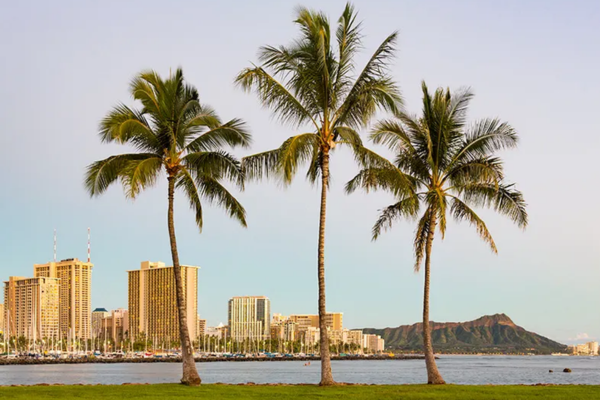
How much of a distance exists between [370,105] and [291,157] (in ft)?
11.0

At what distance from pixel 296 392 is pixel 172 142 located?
991 cm

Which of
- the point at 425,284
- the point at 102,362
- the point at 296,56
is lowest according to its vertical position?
the point at 102,362

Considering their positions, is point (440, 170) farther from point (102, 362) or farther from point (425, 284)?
point (102, 362)

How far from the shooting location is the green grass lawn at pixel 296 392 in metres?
21.1

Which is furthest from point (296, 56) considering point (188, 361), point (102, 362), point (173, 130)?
point (102, 362)

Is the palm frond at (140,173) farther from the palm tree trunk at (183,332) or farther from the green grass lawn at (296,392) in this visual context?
the green grass lawn at (296,392)

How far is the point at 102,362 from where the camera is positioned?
7156 inches

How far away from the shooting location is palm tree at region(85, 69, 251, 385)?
1022 inches

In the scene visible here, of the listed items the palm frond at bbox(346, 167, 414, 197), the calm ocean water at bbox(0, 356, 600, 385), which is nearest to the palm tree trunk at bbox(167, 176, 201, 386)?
the palm frond at bbox(346, 167, 414, 197)

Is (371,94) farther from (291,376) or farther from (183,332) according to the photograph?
(291,376)

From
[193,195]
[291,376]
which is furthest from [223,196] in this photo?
[291,376]

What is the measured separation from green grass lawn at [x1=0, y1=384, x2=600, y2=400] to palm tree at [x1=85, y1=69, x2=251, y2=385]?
8.95ft

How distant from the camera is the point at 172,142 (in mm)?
26203

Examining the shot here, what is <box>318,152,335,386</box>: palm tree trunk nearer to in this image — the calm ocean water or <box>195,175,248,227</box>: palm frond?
<box>195,175,248,227</box>: palm frond
